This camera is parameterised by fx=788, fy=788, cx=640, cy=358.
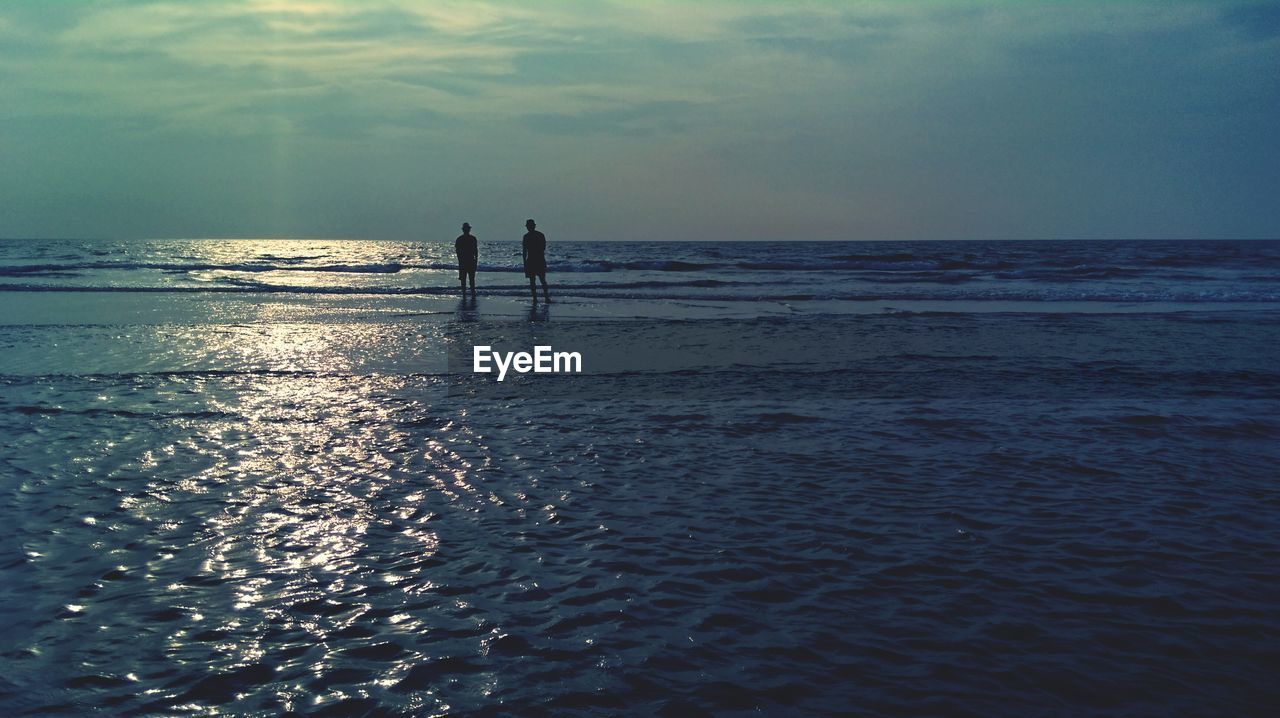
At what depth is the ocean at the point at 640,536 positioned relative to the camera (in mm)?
3395

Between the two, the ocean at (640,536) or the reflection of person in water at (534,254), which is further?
the reflection of person in water at (534,254)

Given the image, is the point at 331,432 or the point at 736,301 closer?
the point at 331,432

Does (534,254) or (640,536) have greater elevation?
(534,254)

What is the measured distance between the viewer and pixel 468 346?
1443 cm

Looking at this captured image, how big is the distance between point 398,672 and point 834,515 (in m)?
3.18

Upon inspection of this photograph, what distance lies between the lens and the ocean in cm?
339

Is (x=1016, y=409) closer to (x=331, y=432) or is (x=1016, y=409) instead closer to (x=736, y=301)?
(x=331, y=432)

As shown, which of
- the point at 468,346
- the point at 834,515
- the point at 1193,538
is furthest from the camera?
the point at 468,346

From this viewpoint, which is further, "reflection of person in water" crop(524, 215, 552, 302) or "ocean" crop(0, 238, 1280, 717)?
"reflection of person in water" crop(524, 215, 552, 302)

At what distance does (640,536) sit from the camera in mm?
5113

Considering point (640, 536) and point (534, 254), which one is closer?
point (640, 536)

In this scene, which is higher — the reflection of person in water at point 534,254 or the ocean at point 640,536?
the reflection of person in water at point 534,254

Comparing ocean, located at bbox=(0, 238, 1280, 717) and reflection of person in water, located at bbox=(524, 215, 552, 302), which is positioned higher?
reflection of person in water, located at bbox=(524, 215, 552, 302)

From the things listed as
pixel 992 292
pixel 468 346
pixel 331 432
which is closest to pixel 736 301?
pixel 992 292
